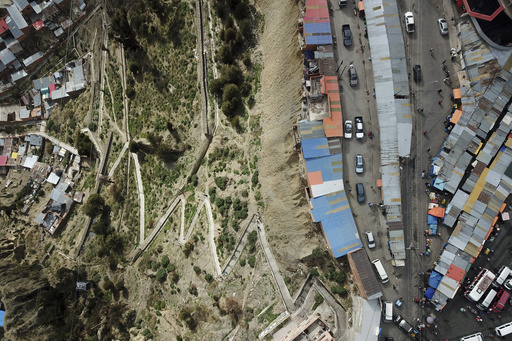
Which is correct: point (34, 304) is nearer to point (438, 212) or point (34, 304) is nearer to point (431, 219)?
point (431, 219)

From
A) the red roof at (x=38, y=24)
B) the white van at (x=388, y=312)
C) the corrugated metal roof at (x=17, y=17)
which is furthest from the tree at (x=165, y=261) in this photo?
the corrugated metal roof at (x=17, y=17)

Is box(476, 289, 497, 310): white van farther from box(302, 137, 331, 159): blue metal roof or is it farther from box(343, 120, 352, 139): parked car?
box(302, 137, 331, 159): blue metal roof

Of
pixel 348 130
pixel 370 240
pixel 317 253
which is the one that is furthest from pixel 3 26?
pixel 370 240

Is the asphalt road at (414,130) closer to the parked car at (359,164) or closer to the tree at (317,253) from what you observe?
the parked car at (359,164)

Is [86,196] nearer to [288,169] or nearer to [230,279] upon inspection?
[230,279]

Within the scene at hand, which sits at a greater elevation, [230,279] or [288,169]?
[288,169]

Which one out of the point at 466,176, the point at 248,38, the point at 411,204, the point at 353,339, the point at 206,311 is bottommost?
the point at 353,339

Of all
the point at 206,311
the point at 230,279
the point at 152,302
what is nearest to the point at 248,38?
the point at 230,279

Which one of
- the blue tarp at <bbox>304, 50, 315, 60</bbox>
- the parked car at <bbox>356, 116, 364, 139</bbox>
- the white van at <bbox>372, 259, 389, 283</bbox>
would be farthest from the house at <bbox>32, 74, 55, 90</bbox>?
the white van at <bbox>372, 259, 389, 283</bbox>
